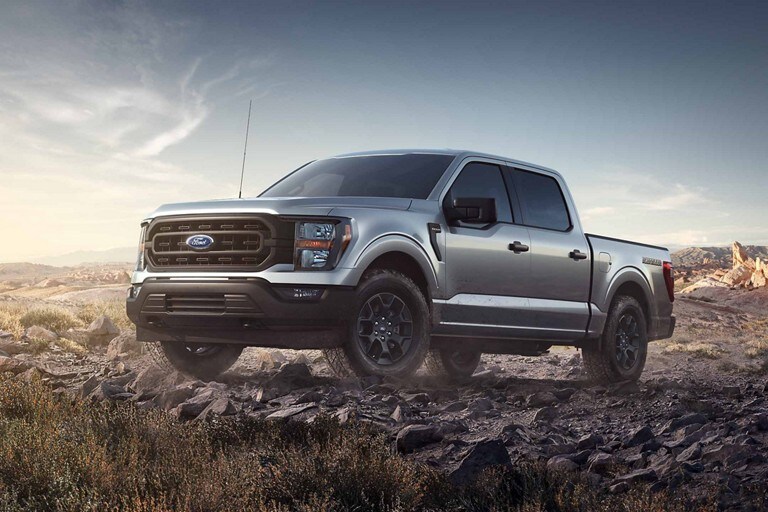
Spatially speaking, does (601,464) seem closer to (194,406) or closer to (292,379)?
(194,406)

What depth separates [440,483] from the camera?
4.77 metres

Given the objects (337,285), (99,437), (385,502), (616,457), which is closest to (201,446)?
(99,437)

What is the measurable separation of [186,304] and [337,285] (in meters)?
1.38

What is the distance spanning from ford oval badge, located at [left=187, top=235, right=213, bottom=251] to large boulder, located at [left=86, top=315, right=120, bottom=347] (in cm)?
822

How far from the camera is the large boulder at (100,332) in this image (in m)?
15.1

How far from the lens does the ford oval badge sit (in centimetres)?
752

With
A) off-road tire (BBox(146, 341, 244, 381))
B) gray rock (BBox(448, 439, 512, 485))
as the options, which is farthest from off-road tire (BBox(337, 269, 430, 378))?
gray rock (BBox(448, 439, 512, 485))

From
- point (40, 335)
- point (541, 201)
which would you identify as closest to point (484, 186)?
point (541, 201)

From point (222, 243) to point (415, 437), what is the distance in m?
2.64

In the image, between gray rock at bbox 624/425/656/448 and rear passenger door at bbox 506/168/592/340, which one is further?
rear passenger door at bbox 506/168/592/340

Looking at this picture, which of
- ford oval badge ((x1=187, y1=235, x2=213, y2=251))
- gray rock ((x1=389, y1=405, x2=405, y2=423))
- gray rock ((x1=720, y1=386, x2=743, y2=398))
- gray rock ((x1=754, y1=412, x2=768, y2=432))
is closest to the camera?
gray rock ((x1=754, y1=412, x2=768, y2=432))

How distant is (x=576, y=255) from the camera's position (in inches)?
387

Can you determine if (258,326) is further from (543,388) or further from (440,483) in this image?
(543,388)

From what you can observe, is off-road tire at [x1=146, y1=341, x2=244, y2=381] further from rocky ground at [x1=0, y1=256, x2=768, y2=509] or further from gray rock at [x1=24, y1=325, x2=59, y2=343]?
gray rock at [x1=24, y1=325, x2=59, y2=343]
